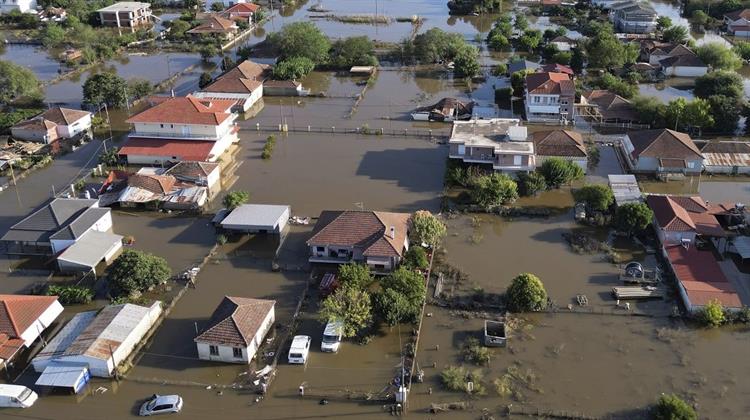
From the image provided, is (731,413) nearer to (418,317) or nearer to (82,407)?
(418,317)

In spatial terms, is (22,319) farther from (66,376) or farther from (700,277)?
(700,277)

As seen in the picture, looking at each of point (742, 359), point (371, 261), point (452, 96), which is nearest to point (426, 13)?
point (452, 96)

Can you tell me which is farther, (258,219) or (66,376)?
(258,219)

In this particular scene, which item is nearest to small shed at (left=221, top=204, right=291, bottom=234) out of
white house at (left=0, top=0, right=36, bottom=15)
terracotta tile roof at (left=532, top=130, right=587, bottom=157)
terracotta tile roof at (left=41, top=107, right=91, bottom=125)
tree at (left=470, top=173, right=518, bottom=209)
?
tree at (left=470, top=173, right=518, bottom=209)

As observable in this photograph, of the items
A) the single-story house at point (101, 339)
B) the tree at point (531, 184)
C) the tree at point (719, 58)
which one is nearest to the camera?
the single-story house at point (101, 339)

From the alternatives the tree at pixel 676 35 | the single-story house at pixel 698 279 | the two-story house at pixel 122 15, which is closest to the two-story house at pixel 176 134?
the single-story house at pixel 698 279

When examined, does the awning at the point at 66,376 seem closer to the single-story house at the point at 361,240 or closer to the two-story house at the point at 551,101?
the single-story house at the point at 361,240

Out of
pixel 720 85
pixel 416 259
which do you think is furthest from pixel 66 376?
pixel 720 85
